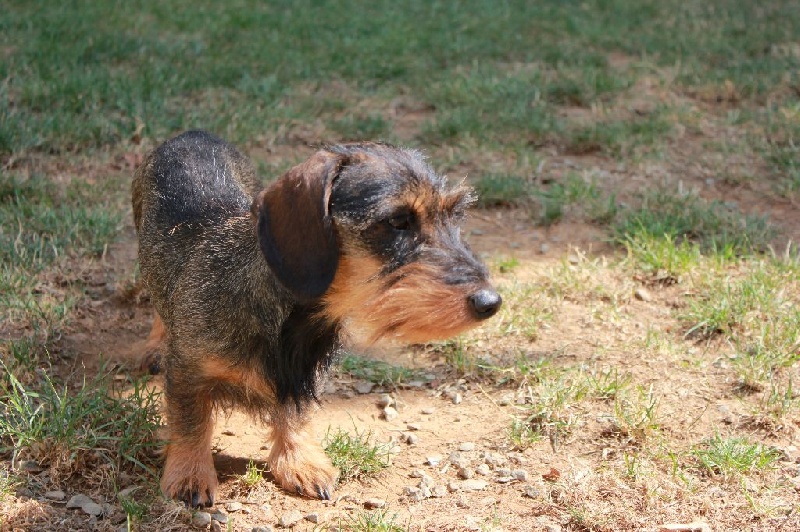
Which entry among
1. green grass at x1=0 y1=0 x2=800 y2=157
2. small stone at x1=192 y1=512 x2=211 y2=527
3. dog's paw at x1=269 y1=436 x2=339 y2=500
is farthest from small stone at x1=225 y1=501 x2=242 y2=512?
green grass at x1=0 y1=0 x2=800 y2=157

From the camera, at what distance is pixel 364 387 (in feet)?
16.6

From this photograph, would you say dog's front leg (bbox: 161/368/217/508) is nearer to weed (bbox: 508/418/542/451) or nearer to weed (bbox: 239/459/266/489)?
weed (bbox: 239/459/266/489)

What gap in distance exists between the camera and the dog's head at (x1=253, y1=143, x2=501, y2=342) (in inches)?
137

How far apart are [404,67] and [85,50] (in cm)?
288

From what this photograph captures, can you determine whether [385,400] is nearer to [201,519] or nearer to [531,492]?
[531,492]

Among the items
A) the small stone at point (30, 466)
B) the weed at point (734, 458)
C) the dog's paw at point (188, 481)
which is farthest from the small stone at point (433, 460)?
the small stone at point (30, 466)

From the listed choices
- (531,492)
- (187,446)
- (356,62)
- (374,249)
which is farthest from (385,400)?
(356,62)

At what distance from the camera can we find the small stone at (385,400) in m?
4.91

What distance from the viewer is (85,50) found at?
8.63 meters

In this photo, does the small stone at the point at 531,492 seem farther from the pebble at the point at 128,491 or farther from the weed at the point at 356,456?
the pebble at the point at 128,491

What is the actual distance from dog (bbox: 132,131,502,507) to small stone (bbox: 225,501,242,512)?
0.08 meters

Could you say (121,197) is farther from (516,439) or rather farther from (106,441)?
(516,439)

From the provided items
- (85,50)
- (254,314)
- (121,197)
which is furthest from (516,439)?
(85,50)

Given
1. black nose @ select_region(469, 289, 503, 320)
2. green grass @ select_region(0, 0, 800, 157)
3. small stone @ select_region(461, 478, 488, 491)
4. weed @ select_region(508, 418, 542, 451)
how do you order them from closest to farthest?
black nose @ select_region(469, 289, 503, 320) → small stone @ select_region(461, 478, 488, 491) → weed @ select_region(508, 418, 542, 451) → green grass @ select_region(0, 0, 800, 157)
